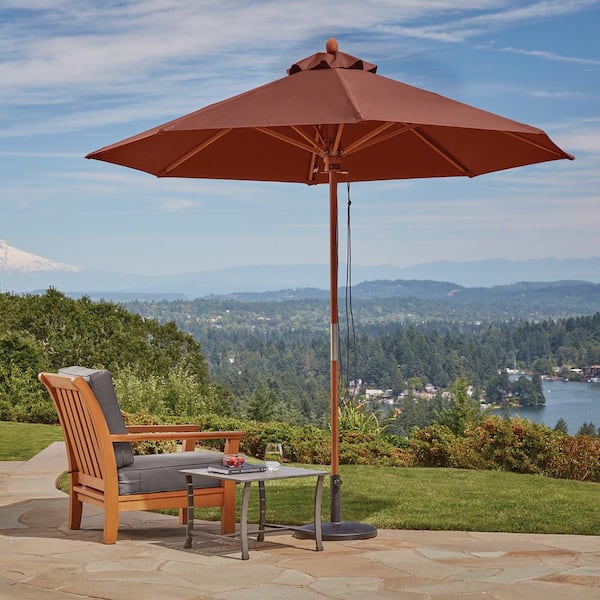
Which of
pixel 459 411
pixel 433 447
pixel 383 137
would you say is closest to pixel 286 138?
pixel 383 137

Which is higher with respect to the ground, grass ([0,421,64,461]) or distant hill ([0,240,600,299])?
distant hill ([0,240,600,299])

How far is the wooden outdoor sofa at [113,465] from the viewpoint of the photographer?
17.9 feet

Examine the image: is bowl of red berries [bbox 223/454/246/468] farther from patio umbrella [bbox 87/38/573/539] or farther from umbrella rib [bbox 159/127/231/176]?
umbrella rib [bbox 159/127/231/176]

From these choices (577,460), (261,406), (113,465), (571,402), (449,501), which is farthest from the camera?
(571,402)

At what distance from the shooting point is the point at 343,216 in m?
6.16

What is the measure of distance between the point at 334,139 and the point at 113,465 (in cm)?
232

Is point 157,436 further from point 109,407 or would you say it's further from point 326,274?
point 326,274

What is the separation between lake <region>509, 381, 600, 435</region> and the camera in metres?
23.4

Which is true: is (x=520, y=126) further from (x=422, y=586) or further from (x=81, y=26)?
(x=81, y=26)

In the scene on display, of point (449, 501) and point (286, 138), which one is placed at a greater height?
point (286, 138)

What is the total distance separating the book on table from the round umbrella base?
0.44m

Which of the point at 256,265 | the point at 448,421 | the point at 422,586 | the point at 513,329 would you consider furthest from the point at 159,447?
the point at 256,265

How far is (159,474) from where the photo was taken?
18.2ft

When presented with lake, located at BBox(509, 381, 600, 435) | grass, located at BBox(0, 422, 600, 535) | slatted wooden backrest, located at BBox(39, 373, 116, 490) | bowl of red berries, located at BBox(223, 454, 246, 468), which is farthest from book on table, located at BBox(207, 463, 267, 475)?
lake, located at BBox(509, 381, 600, 435)
